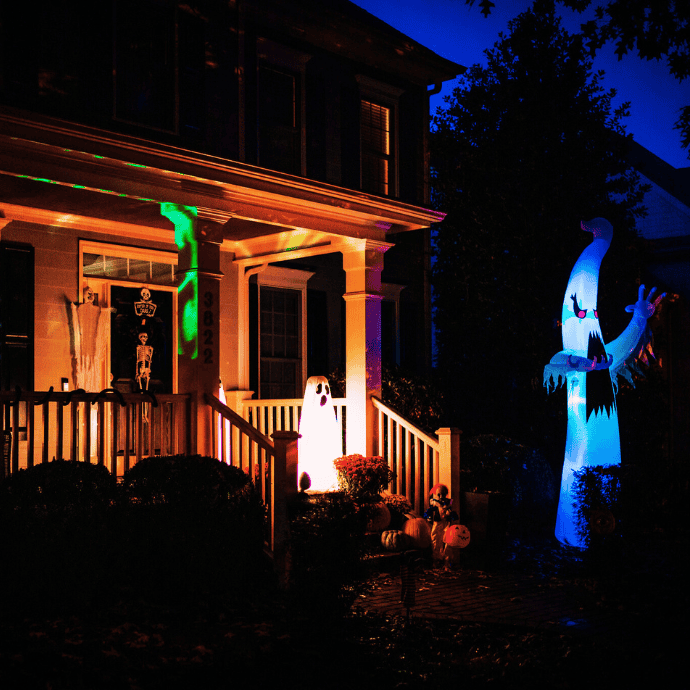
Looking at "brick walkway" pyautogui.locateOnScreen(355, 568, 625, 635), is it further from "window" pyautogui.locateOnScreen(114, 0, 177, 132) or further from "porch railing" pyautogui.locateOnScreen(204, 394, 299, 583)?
"window" pyautogui.locateOnScreen(114, 0, 177, 132)

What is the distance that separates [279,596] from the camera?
7.23m

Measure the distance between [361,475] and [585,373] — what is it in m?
3.11

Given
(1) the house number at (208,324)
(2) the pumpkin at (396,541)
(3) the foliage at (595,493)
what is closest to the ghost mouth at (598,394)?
(3) the foliage at (595,493)

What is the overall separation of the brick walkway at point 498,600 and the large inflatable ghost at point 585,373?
1986 mm

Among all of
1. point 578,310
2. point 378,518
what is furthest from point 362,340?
point 578,310

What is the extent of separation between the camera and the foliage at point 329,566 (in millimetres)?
5918

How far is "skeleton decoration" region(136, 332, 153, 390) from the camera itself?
11258mm

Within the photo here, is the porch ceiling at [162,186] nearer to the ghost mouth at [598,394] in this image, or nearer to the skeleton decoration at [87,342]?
the skeleton decoration at [87,342]

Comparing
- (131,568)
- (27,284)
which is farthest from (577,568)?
(27,284)

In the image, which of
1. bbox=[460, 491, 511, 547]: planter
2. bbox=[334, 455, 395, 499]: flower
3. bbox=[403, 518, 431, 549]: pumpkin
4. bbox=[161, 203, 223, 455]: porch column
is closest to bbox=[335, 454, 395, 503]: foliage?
bbox=[334, 455, 395, 499]: flower

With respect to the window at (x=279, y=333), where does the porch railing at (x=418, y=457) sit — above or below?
below

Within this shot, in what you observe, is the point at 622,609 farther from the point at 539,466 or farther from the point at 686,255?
the point at 686,255

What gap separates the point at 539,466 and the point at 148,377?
5557mm

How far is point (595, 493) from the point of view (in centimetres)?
934
